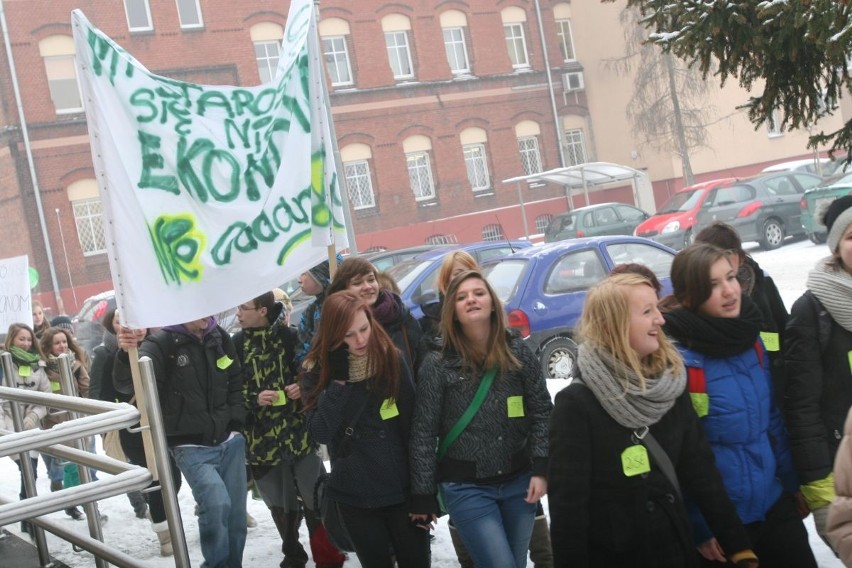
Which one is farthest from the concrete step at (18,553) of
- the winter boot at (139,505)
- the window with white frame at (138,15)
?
the window with white frame at (138,15)

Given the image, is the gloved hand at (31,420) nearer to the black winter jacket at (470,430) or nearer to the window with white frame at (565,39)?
the black winter jacket at (470,430)

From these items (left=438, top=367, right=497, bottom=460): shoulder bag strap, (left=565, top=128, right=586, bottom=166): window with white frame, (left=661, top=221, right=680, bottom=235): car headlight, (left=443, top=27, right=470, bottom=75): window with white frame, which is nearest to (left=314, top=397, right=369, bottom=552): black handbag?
(left=438, top=367, right=497, bottom=460): shoulder bag strap

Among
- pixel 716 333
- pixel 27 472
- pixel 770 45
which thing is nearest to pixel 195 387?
pixel 27 472

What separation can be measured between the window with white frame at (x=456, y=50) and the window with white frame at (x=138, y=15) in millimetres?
11713

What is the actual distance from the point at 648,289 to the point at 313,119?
292cm

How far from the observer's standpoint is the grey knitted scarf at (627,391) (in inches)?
144

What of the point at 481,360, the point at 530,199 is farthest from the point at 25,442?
the point at 530,199

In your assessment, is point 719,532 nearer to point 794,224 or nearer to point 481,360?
point 481,360

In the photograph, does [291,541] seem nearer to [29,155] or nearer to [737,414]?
[737,414]

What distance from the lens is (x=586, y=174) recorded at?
108ft

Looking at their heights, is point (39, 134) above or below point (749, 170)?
above

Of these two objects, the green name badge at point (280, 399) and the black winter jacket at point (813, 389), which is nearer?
the black winter jacket at point (813, 389)

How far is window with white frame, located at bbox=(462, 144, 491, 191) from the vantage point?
4106 centimetres

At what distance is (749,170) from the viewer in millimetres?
43188
